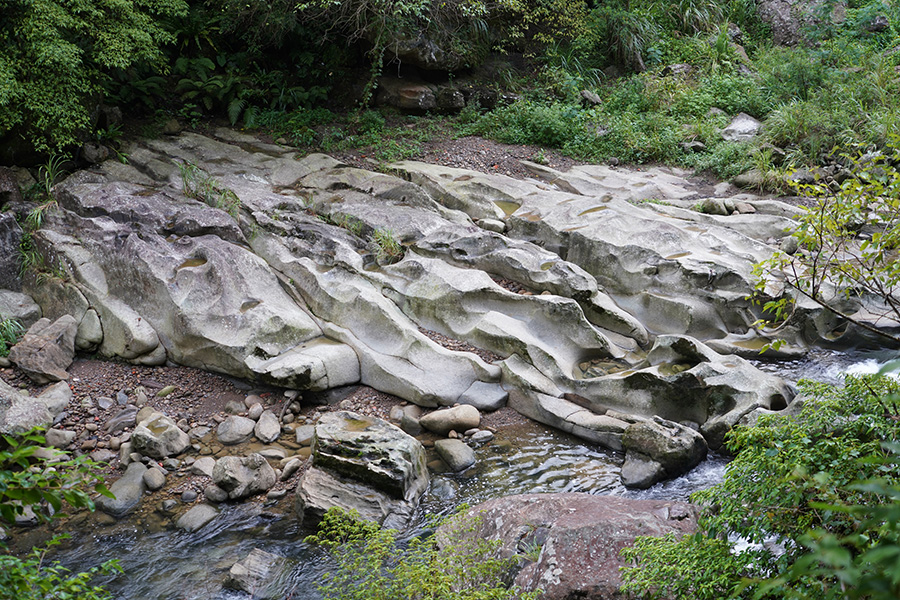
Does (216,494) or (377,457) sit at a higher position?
(377,457)

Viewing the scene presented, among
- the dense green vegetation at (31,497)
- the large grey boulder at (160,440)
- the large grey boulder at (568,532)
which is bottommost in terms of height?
the large grey boulder at (160,440)

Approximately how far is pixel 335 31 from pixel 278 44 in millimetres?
1274

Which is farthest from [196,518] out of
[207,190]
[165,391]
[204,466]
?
[207,190]

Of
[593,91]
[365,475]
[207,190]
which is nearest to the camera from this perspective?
[365,475]

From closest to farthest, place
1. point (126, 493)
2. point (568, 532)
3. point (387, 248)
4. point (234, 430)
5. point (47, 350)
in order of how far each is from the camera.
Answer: point (568, 532) → point (126, 493) → point (234, 430) → point (47, 350) → point (387, 248)

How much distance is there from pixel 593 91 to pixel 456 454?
37.1ft

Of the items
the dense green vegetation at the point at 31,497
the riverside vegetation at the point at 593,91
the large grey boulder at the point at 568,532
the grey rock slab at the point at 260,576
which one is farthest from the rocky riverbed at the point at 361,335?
the dense green vegetation at the point at 31,497

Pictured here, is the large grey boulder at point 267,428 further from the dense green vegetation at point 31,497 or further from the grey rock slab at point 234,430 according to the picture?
the dense green vegetation at point 31,497

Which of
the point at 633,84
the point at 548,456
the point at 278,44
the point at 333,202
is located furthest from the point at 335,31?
the point at 548,456

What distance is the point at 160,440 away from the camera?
20.7 feet

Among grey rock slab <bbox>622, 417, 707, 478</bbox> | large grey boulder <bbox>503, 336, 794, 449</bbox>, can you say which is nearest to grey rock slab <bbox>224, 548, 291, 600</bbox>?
large grey boulder <bbox>503, 336, 794, 449</bbox>

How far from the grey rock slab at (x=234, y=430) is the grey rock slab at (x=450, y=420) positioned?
185 centimetres

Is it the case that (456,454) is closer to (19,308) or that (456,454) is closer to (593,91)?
(19,308)

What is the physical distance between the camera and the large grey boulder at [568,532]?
4.00 meters
